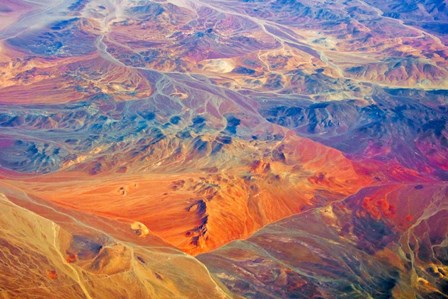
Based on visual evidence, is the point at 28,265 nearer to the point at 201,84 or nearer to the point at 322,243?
the point at 322,243

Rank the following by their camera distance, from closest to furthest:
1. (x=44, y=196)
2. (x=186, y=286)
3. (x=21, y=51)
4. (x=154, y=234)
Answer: (x=186, y=286) < (x=154, y=234) < (x=44, y=196) < (x=21, y=51)

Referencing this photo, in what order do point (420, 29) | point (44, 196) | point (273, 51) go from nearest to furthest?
1. point (44, 196)
2. point (273, 51)
3. point (420, 29)

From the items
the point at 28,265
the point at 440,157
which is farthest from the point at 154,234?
the point at 440,157

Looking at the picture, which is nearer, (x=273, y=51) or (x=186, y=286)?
(x=186, y=286)

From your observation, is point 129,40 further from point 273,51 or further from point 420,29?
point 420,29

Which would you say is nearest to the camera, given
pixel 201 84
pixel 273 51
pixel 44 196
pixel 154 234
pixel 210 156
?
pixel 154 234

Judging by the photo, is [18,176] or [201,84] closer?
[18,176]

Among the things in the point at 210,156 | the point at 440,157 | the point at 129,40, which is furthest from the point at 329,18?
the point at 210,156

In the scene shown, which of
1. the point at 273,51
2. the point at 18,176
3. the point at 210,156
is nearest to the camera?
the point at 18,176
